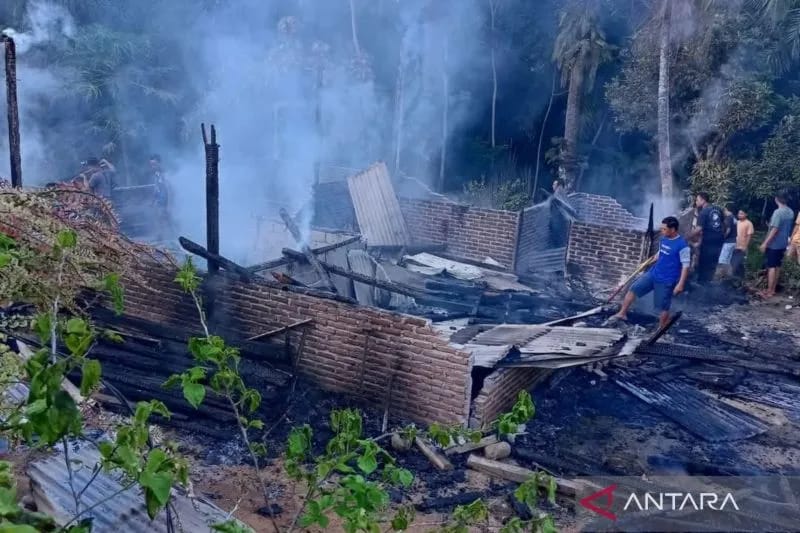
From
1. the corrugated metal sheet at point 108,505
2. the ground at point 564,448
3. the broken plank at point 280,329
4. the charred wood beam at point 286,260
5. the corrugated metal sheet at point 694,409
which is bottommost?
the ground at point 564,448

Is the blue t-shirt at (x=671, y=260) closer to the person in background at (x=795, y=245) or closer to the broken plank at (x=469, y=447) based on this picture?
the broken plank at (x=469, y=447)

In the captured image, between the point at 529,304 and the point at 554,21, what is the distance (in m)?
14.6

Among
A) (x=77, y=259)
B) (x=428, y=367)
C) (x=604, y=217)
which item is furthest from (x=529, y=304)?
(x=77, y=259)

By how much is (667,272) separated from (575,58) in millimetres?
11983

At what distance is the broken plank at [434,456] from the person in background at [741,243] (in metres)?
7.92

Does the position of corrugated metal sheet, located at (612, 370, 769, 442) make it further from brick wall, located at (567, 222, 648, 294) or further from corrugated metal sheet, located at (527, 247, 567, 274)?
corrugated metal sheet, located at (527, 247, 567, 274)

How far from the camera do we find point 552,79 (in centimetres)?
2297

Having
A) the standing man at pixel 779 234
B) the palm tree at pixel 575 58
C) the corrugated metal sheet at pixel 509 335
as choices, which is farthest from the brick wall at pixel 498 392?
the palm tree at pixel 575 58

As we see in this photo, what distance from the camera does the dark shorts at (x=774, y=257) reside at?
11141 millimetres

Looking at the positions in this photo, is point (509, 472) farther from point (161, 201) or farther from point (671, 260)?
point (161, 201)

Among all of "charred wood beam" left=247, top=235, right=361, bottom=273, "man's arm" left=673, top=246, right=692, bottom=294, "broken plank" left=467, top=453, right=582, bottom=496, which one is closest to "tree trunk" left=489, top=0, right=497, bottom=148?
"charred wood beam" left=247, top=235, right=361, bottom=273

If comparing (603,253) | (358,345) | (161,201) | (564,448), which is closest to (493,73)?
(603,253)

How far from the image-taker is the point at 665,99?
1567 centimetres

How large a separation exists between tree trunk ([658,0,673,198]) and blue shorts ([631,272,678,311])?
26.5 feet
